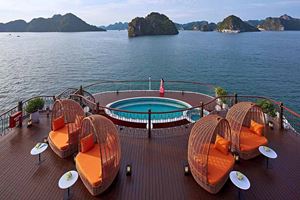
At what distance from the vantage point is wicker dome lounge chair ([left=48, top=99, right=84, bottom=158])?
336 inches

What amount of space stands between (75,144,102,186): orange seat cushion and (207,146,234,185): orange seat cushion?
3.32m

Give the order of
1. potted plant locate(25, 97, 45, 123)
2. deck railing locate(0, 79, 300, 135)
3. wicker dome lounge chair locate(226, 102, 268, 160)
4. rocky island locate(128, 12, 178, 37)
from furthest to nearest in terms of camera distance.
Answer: rocky island locate(128, 12, 178, 37) < potted plant locate(25, 97, 45, 123) < deck railing locate(0, 79, 300, 135) < wicker dome lounge chair locate(226, 102, 268, 160)

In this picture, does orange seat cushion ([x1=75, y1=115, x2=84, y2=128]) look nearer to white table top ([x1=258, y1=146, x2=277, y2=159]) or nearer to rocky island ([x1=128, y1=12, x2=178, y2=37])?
white table top ([x1=258, y1=146, x2=277, y2=159])

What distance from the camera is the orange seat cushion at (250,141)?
8.41m

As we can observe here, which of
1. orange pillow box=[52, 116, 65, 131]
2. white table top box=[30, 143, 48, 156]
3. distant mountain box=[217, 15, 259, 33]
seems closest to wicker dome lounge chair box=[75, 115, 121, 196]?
white table top box=[30, 143, 48, 156]

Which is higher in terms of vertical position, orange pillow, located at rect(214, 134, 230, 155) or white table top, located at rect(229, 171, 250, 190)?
orange pillow, located at rect(214, 134, 230, 155)

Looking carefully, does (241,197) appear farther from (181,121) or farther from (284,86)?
(284,86)

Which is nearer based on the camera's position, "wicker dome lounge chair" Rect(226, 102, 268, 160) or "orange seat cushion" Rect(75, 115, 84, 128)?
"wicker dome lounge chair" Rect(226, 102, 268, 160)

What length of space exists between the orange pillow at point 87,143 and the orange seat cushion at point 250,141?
218 inches

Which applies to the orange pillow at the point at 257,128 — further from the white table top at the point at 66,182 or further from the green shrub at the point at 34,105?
the green shrub at the point at 34,105

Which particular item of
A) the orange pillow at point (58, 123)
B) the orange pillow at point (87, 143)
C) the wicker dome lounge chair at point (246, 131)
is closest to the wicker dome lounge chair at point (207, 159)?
the wicker dome lounge chair at point (246, 131)

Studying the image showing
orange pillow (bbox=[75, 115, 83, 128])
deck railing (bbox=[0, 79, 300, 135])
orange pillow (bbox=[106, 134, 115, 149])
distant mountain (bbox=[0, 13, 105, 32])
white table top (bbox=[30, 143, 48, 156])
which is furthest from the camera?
distant mountain (bbox=[0, 13, 105, 32])

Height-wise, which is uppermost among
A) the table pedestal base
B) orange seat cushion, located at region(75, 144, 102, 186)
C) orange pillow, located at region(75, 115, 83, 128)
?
orange pillow, located at region(75, 115, 83, 128)

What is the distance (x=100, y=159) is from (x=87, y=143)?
0.99 m
